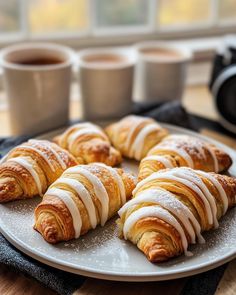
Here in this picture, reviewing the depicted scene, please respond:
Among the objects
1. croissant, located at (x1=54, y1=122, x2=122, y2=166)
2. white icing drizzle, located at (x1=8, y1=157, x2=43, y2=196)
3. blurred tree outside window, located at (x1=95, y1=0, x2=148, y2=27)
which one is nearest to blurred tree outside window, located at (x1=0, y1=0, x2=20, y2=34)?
blurred tree outside window, located at (x1=95, y1=0, x2=148, y2=27)

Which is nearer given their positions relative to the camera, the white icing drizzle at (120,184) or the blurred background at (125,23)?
the white icing drizzle at (120,184)

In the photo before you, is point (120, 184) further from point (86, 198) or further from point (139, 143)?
point (139, 143)

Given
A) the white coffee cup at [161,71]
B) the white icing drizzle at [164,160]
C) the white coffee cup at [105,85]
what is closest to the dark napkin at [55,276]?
the white icing drizzle at [164,160]

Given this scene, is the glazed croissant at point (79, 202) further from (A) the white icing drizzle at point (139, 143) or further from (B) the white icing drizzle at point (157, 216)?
(A) the white icing drizzle at point (139, 143)

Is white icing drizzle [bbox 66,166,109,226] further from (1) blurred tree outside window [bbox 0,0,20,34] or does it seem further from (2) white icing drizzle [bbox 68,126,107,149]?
(1) blurred tree outside window [bbox 0,0,20,34]

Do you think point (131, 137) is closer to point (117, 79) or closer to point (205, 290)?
point (117, 79)

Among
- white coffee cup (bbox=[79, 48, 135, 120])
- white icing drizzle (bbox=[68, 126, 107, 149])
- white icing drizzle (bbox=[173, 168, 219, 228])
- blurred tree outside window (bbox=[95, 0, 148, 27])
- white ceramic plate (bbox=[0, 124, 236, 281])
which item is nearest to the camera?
white ceramic plate (bbox=[0, 124, 236, 281])
